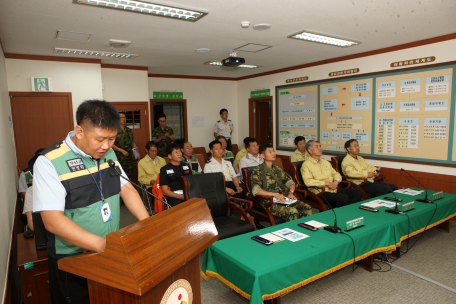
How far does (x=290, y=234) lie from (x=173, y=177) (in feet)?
6.14

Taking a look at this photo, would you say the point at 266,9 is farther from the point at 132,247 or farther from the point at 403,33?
the point at 132,247

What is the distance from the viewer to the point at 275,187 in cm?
373

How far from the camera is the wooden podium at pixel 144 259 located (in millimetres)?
929

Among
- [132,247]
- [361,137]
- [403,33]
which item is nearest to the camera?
[132,247]

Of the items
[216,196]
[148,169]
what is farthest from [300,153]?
[148,169]

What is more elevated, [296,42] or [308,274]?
[296,42]

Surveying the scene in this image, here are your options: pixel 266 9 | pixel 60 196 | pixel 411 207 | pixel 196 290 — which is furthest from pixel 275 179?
pixel 60 196

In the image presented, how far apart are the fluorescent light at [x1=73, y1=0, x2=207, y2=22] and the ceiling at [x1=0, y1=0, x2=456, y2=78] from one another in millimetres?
130

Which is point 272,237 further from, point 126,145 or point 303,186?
point 126,145

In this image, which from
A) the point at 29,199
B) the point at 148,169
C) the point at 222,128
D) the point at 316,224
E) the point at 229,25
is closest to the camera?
the point at 316,224

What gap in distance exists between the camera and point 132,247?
37.1 inches

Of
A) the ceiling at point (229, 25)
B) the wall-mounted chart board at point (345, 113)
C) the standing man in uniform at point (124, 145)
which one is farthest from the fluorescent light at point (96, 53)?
the wall-mounted chart board at point (345, 113)

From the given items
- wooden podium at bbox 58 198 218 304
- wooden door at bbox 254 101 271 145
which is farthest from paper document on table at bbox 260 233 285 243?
wooden door at bbox 254 101 271 145

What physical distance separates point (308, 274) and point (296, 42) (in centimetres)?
362
